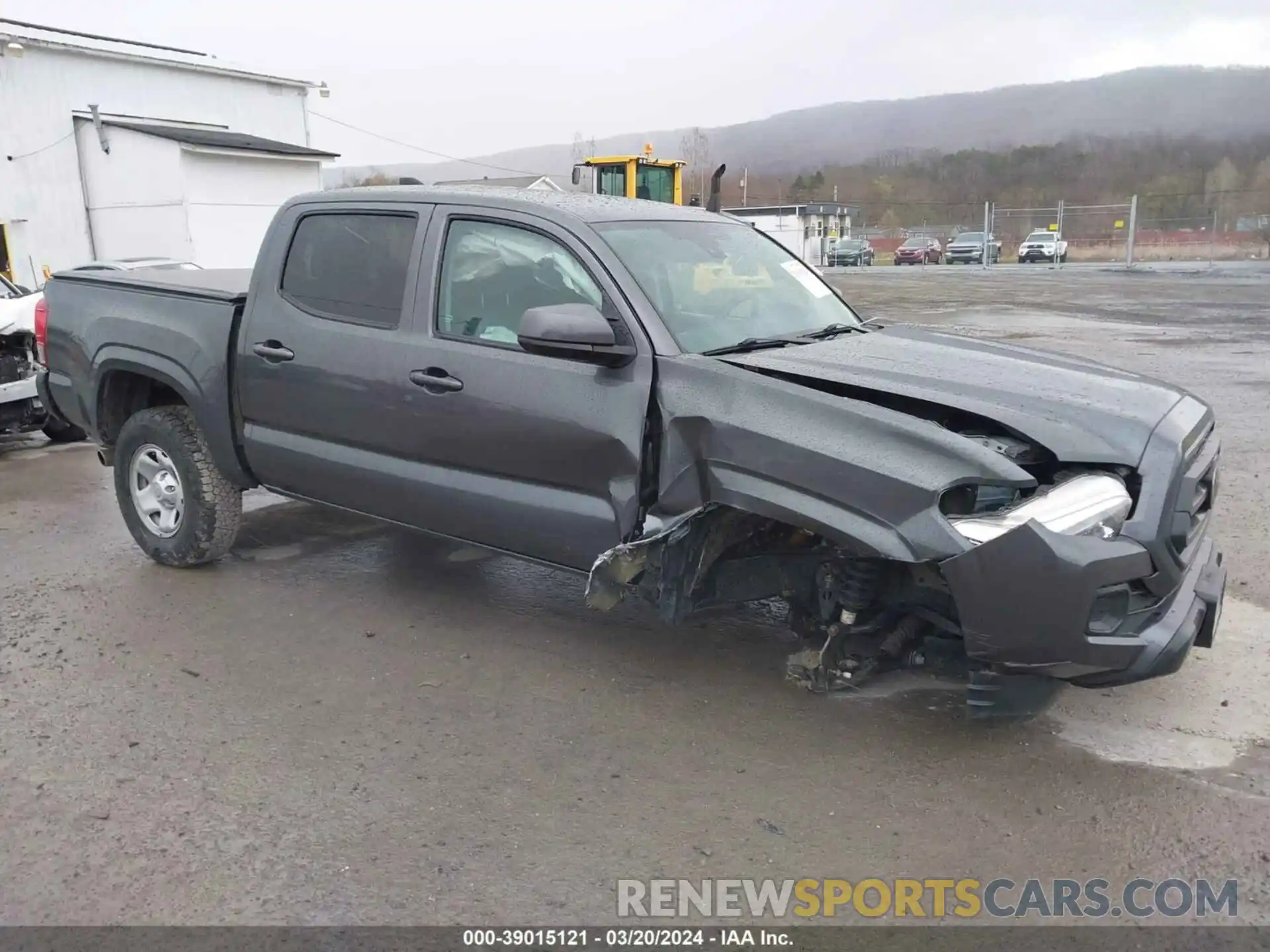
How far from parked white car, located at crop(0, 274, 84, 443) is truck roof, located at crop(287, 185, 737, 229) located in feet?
14.4

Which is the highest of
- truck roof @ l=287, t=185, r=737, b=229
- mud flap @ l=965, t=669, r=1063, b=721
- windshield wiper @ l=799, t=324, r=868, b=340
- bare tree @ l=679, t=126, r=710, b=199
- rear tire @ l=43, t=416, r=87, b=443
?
bare tree @ l=679, t=126, r=710, b=199

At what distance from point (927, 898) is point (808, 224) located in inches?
1852

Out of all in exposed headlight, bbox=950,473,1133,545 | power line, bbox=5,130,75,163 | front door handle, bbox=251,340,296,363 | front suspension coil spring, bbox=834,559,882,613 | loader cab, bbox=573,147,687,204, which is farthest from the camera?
loader cab, bbox=573,147,687,204

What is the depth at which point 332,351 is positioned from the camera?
14.8 feet

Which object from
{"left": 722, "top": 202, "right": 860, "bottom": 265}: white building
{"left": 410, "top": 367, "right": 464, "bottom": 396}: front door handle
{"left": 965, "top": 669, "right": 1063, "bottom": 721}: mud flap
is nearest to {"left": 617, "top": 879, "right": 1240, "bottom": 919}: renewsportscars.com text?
{"left": 965, "top": 669, "right": 1063, "bottom": 721}: mud flap

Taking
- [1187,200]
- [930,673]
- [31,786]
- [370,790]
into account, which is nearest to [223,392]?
[31,786]

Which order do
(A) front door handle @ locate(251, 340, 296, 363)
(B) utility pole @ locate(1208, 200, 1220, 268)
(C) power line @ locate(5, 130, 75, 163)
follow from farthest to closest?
1. (B) utility pole @ locate(1208, 200, 1220, 268)
2. (C) power line @ locate(5, 130, 75, 163)
3. (A) front door handle @ locate(251, 340, 296, 363)

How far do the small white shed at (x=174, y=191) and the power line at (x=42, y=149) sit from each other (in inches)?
8.2

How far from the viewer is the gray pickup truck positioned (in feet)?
10.2

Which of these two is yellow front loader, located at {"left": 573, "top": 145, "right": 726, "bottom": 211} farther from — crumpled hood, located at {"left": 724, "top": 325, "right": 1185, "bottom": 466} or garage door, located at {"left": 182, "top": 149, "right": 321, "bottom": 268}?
crumpled hood, located at {"left": 724, "top": 325, "right": 1185, "bottom": 466}

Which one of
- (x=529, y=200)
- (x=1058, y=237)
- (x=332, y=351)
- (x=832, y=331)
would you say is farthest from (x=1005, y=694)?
(x=1058, y=237)

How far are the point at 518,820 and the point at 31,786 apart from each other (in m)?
1.64

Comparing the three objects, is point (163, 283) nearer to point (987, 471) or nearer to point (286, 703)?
point (286, 703)

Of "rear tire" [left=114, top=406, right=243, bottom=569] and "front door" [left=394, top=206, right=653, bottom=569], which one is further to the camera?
"rear tire" [left=114, top=406, right=243, bottom=569]
